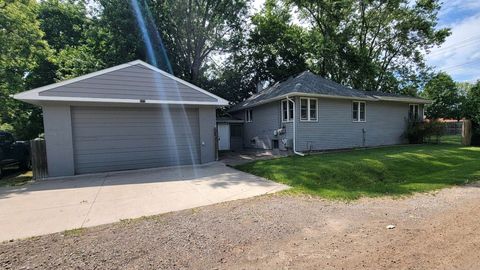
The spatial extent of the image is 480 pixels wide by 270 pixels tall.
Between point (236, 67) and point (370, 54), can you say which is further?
point (370, 54)

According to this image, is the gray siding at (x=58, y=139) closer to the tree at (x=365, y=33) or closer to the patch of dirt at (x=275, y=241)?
the patch of dirt at (x=275, y=241)

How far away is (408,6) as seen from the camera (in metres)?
23.6

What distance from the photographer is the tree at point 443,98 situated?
34.3 metres

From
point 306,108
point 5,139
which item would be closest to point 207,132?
point 306,108

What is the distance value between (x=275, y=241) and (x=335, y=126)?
12.3m

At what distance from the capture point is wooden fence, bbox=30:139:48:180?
865 centimetres

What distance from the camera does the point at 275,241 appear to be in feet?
11.9

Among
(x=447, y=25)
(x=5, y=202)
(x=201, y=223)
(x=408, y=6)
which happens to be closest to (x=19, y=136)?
(x=5, y=202)

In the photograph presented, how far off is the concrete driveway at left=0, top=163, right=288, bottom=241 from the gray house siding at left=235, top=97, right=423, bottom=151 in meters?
5.99

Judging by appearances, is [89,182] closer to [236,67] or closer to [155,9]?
[155,9]

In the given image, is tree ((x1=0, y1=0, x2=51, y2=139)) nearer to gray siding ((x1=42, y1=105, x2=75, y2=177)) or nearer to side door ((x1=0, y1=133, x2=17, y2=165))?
side door ((x1=0, y1=133, x2=17, y2=165))

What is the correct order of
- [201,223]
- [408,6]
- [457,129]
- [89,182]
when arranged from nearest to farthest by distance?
[201,223], [89,182], [408,6], [457,129]

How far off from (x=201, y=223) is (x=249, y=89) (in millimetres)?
20783

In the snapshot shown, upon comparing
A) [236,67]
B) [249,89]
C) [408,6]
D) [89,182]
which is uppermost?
[408,6]
